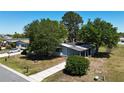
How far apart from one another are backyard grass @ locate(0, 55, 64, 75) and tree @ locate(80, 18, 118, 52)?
6.51 m

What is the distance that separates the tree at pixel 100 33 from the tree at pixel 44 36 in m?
5.19

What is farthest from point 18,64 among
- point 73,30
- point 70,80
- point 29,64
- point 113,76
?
point 73,30

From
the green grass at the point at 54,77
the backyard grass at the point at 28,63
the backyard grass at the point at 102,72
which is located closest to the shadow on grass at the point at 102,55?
the backyard grass at the point at 102,72

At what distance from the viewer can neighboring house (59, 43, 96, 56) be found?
36.2 metres

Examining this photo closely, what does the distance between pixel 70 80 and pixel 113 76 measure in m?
5.07

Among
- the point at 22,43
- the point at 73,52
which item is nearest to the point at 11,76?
the point at 73,52

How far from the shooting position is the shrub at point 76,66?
86.1ft

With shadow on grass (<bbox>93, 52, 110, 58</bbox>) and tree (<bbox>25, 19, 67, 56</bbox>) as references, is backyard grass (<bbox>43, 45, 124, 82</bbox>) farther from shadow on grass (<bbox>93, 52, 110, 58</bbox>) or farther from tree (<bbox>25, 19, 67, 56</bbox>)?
tree (<bbox>25, 19, 67, 56</bbox>)

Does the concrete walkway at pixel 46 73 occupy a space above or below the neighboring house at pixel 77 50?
below

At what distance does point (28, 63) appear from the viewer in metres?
32.6

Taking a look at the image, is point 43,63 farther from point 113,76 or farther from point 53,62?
point 113,76

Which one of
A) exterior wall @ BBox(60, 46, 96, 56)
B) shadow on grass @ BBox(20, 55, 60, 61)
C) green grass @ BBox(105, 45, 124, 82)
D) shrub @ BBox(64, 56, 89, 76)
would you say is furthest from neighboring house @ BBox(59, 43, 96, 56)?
shrub @ BBox(64, 56, 89, 76)

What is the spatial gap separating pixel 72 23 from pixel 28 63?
14.5 m

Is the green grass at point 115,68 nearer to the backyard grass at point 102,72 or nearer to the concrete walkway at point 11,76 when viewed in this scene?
the backyard grass at point 102,72
